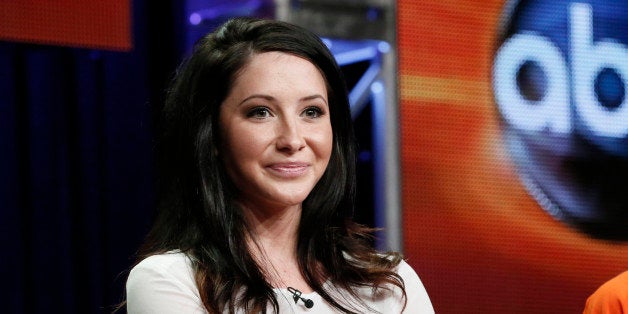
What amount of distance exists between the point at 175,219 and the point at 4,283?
51.4 inches

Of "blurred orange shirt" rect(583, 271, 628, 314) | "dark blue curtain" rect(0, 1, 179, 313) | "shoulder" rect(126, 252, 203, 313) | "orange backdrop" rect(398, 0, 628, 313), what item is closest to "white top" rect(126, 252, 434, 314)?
"shoulder" rect(126, 252, 203, 313)

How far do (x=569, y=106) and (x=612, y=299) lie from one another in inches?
59.5

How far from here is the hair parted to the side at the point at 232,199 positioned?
5.70 ft

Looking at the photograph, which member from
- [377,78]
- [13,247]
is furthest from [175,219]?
[377,78]

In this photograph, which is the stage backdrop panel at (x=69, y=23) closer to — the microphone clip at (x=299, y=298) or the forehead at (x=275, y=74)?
the forehead at (x=275, y=74)

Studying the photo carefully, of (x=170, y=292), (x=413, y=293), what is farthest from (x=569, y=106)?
(x=170, y=292)

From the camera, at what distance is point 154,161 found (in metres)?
3.21

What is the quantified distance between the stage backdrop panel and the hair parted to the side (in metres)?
1.19

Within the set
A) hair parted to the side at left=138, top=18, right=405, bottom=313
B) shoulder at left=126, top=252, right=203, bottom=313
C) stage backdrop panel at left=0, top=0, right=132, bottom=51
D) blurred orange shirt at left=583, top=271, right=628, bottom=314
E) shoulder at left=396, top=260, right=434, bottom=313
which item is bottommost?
blurred orange shirt at left=583, top=271, right=628, bottom=314

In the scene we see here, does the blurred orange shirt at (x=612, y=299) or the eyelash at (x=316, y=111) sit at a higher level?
the eyelash at (x=316, y=111)

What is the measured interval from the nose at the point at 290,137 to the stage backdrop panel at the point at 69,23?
4.72 ft

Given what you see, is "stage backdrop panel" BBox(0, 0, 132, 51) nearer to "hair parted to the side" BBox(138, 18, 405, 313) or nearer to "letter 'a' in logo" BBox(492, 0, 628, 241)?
"hair parted to the side" BBox(138, 18, 405, 313)

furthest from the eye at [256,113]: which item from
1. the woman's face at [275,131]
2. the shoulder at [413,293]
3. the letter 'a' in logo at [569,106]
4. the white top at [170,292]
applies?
the letter 'a' in logo at [569,106]

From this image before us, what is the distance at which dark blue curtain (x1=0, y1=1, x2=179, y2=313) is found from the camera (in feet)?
9.75
